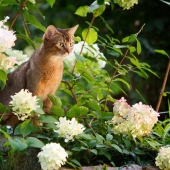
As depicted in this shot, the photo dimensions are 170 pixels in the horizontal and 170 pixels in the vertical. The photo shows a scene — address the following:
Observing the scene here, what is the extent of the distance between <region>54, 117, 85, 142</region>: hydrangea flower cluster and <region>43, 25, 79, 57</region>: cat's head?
79cm

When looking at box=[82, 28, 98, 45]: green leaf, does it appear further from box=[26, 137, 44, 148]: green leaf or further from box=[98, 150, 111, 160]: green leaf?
box=[26, 137, 44, 148]: green leaf

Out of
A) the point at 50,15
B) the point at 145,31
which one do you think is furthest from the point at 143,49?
the point at 50,15

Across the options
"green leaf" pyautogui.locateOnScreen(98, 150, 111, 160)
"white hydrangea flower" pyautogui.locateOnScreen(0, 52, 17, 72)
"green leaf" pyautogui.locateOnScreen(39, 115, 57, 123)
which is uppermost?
"white hydrangea flower" pyautogui.locateOnScreen(0, 52, 17, 72)

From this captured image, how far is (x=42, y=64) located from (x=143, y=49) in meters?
3.43

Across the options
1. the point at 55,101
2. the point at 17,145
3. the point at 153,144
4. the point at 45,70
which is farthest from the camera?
the point at 45,70

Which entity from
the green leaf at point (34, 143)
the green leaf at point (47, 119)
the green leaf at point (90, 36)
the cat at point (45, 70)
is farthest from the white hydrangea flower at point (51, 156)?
the green leaf at point (90, 36)

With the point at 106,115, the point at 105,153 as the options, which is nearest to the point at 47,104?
the point at 106,115

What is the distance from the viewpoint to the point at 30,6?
350 centimetres

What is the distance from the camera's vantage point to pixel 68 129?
2.91 m

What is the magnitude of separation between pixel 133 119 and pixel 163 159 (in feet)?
0.93

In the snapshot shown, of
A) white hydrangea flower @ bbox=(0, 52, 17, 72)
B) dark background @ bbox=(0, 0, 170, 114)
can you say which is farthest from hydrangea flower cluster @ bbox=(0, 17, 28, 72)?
dark background @ bbox=(0, 0, 170, 114)

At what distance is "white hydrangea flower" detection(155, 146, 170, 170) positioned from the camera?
2.96m

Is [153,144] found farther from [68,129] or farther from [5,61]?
[5,61]

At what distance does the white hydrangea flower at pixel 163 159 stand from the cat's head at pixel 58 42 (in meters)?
0.99
